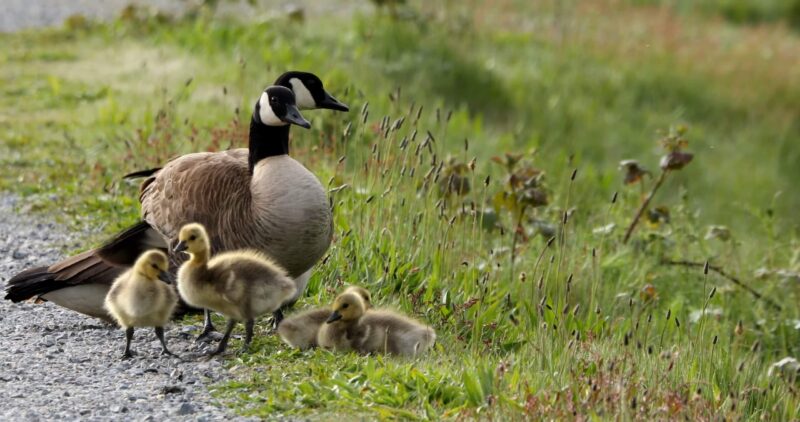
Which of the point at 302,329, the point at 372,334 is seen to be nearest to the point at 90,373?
the point at 302,329

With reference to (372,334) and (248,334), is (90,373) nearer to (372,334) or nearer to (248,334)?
(248,334)

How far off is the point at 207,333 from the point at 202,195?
81 cm

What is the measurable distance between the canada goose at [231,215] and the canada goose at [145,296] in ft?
1.16

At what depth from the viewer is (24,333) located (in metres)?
7.46

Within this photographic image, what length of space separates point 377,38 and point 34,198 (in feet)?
21.6

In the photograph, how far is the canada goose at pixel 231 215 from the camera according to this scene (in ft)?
23.5

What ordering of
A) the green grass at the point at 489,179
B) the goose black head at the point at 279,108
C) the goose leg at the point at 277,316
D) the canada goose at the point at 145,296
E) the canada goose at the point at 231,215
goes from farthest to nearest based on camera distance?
the goose leg at the point at 277,316
the goose black head at the point at 279,108
the canada goose at the point at 231,215
the canada goose at the point at 145,296
the green grass at the point at 489,179

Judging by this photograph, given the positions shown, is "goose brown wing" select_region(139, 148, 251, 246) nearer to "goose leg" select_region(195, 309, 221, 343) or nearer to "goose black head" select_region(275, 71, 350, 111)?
"goose leg" select_region(195, 309, 221, 343)

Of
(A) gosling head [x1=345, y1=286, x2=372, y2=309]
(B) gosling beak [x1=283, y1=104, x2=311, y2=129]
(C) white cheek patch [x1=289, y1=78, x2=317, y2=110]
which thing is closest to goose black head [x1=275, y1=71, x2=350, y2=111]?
(C) white cheek patch [x1=289, y1=78, x2=317, y2=110]

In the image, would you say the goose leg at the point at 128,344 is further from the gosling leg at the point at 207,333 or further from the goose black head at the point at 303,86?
the goose black head at the point at 303,86

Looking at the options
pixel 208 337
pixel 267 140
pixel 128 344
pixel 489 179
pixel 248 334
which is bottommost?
pixel 208 337

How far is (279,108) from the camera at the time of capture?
24.2ft

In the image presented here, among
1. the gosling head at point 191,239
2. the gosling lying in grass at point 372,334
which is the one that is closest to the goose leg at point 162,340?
the gosling head at point 191,239

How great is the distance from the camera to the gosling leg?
7371mm
